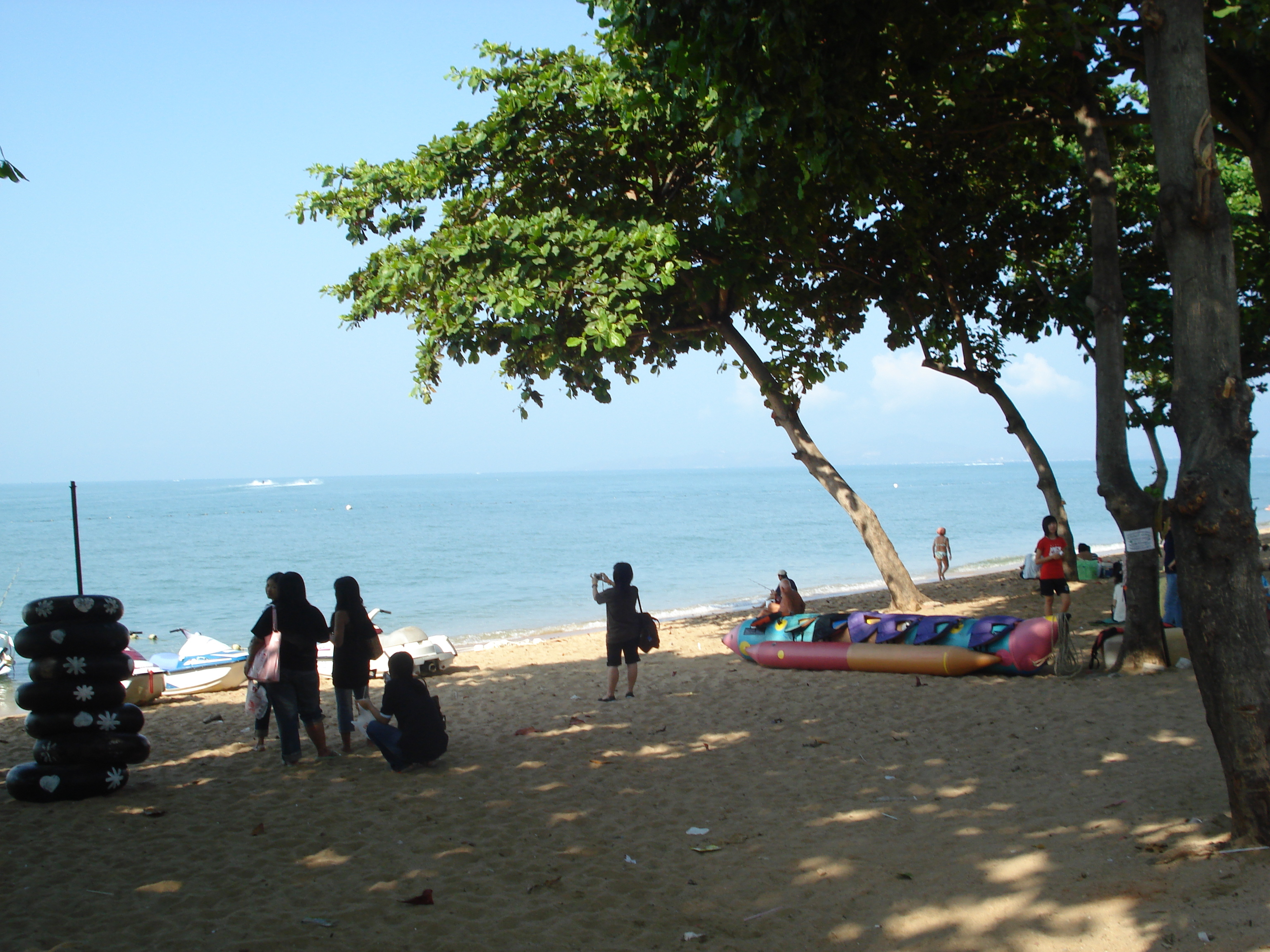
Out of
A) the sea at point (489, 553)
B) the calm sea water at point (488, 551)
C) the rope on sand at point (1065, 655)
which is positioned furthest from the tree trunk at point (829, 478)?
the calm sea water at point (488, 551)

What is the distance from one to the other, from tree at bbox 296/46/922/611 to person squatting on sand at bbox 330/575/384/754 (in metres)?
5.18

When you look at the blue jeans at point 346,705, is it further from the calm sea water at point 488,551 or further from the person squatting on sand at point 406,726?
the calm sea water at point 488,551

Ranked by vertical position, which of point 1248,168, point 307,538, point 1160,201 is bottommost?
point 307,538

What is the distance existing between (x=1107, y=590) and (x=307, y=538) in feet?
188

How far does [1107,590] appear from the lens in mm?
16344

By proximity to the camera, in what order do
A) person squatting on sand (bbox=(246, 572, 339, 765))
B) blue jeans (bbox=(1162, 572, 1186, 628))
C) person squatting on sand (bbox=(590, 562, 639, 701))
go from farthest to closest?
blue jeans (bbox=(1162, 572, 1186, 628)) → person squatting on sand (bbox=(590, 562, 639, 701)) → person squatting on sand (bbox=(246, 572, 339, 765))

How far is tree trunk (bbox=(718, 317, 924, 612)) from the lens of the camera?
1566 centimetres

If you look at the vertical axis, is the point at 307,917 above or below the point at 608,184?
below

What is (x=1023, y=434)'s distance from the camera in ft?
56.9

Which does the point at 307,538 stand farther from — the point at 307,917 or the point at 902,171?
the point at 307,917

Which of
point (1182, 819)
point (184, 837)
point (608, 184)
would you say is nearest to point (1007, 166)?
point (608, 184)

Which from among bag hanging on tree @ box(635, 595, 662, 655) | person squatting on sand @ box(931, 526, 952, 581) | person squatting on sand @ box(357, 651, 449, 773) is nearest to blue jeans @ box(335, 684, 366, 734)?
person squatting on sand @ box(357, 651, 449, 773)

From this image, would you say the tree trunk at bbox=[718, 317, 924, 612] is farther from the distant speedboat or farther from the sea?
the distant speedboat

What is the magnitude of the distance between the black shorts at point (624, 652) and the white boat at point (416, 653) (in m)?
3.84
